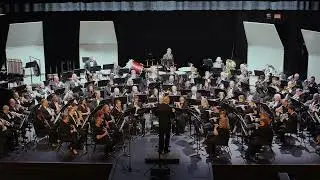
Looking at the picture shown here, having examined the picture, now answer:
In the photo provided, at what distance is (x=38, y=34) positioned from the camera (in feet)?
77.7

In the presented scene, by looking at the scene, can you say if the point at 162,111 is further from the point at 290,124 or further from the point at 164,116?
the point at 290,124

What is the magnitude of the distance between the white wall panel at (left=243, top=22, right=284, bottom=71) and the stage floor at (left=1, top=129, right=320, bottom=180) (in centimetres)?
834

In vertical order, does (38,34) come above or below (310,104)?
above

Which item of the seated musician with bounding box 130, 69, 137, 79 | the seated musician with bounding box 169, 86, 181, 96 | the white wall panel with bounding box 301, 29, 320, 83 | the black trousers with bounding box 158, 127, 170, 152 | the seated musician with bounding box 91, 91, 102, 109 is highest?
the white wall panel with bounding box 301, 29, 320, 83

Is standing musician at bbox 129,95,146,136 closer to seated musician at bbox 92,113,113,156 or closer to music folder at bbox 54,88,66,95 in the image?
seated musician at bbox 92,113,113,156

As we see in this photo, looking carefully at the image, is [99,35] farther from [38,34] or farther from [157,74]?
[157,74]

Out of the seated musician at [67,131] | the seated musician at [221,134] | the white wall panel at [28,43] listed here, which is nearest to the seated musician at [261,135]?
the seated musician at [221,134]

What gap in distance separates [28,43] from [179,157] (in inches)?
511

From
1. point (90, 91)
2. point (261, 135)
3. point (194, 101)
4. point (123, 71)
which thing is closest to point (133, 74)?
point (123, 71)

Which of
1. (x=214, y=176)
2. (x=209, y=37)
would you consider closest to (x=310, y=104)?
(x=214, y=176)

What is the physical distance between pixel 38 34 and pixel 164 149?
12.6 m

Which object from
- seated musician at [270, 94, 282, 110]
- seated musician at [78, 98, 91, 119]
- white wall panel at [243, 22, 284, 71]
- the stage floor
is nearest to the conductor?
the stage floor

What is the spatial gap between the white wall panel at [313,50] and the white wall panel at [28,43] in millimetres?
12168

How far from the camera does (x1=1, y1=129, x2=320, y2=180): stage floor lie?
12.6 meters
